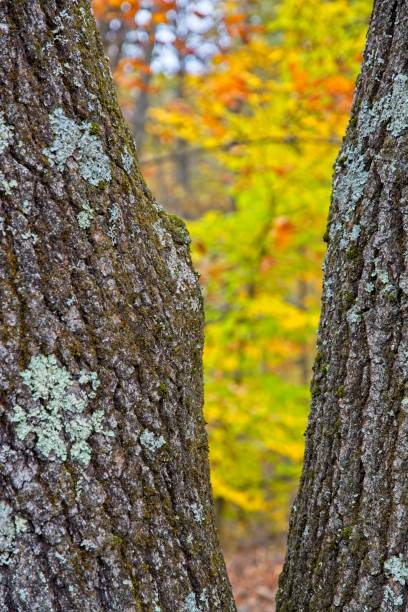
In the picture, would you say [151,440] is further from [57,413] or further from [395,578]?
[395,578]

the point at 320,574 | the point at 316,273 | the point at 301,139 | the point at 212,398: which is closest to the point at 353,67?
the point at 301,139

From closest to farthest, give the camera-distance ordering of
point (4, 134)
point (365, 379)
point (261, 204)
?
point (4, 134) < point (365, 379) < point (261, 204)

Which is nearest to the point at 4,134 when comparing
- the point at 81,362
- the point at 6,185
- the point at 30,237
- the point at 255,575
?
the point at 6,185

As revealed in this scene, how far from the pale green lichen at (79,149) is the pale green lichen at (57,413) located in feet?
1.29

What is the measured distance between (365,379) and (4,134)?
0.94 meters

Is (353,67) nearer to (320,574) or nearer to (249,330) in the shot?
(249,330)

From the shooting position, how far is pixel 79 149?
1187 millimetres

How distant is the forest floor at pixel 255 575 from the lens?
4812mm

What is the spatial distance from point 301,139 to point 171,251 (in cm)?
364

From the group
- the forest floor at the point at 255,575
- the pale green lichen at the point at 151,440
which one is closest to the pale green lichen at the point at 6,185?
the pale green lichen at the point at 151,440

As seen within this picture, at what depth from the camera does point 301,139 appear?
468cm

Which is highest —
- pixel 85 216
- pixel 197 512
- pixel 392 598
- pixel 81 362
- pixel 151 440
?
pixel 85 216

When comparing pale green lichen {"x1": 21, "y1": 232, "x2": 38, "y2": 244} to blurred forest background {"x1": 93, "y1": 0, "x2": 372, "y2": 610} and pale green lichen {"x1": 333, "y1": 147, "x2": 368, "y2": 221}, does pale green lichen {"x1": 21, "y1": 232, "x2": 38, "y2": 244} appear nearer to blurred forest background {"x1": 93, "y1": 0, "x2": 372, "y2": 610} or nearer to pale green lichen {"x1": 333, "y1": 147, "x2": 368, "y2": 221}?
pale green lichen {"x1": 333, "y1": 147, "x2": 368, "y2": 221}

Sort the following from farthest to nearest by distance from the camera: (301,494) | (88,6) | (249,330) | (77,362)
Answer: (249,330)
(301,494)
(88,6)
(77,362)
